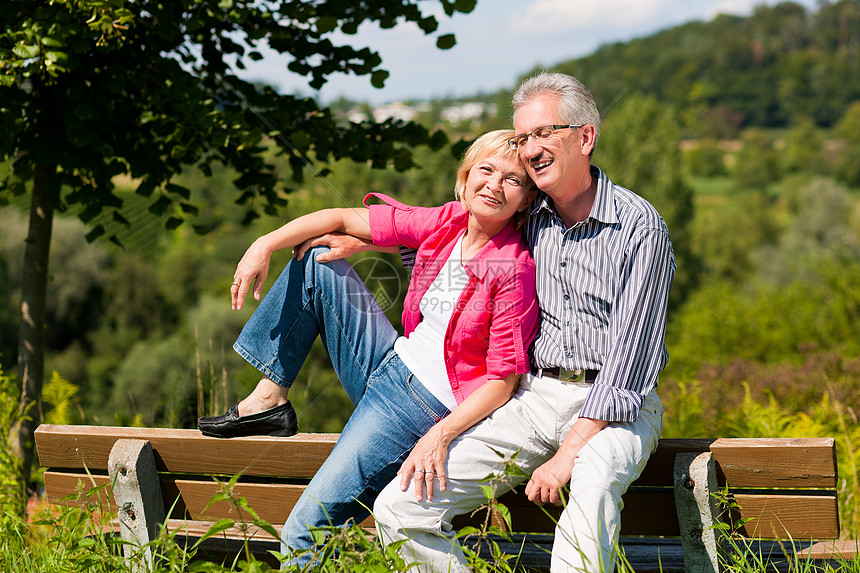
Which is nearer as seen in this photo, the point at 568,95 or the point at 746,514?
the point at 746,514

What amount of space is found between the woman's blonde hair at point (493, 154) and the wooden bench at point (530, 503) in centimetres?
97

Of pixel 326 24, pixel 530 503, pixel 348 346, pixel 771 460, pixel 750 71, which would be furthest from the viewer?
pixel 750 71

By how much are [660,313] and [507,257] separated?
551 millimetres

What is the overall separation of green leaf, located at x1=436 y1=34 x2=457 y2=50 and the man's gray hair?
5.12 ft

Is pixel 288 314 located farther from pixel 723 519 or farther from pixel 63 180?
pixel 63 180

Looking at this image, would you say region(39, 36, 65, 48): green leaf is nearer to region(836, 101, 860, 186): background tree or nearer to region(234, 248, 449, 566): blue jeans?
region(234, 248, 449, 566): blue jeans

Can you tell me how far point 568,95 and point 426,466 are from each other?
1329 mm

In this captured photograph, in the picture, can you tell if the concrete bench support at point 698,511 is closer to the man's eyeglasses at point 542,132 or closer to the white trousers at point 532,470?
the white trousers at point 532,470

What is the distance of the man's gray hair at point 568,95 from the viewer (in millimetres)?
2473

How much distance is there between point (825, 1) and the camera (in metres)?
107

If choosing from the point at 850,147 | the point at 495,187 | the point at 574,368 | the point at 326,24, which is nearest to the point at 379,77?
the point at 326,24

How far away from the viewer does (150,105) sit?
3822 millimetres

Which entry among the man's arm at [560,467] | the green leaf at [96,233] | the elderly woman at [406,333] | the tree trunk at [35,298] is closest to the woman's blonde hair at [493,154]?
the elderly woman at [406,333]

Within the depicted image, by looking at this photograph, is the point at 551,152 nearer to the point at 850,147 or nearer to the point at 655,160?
the point at 655,160
